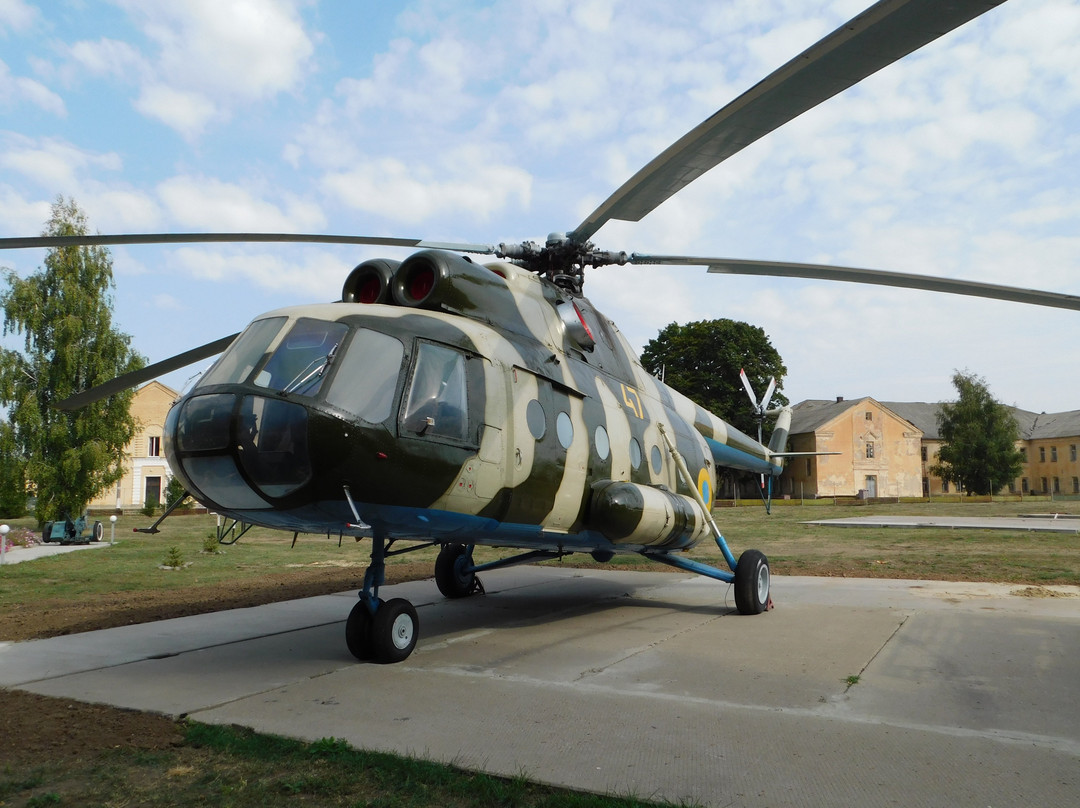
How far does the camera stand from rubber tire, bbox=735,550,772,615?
365 inches

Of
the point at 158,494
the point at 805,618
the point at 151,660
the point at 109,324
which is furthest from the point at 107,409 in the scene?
the point at 805,618

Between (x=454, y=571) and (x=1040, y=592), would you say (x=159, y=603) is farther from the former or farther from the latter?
(x=1040, y=592)

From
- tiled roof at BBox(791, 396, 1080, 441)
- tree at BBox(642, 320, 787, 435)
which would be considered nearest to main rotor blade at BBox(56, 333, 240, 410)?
tree at BBox(642, 320, 787, 435)

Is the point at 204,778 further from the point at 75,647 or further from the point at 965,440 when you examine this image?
the point at 965,440

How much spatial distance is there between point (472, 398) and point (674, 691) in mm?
2752

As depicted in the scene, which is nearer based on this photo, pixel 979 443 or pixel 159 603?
pixel 159 603

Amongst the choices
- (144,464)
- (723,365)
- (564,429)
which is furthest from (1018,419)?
(564,429)

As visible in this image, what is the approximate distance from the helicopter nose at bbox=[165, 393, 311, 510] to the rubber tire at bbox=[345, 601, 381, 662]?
1735mm

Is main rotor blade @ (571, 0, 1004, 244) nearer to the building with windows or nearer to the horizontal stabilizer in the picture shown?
the horizontal stabilizer

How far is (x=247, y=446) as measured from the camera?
518cm

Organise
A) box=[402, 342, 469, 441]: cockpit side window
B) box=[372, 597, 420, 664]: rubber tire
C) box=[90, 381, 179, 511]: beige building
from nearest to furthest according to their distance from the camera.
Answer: box=[402, 342, 469, 441]: cockpit side window < box=[372, 597, 420, 664]: rubber tire < box=[90, 381, 179, 511]: beige building

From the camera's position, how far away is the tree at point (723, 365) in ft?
165

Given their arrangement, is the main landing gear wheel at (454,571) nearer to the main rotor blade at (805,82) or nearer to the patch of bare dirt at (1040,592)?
the main rotor blade at (805,82)

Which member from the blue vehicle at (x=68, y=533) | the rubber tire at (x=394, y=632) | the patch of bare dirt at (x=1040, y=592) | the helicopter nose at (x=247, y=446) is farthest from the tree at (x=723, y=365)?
the helicopter nose at (x=247, y=446)
